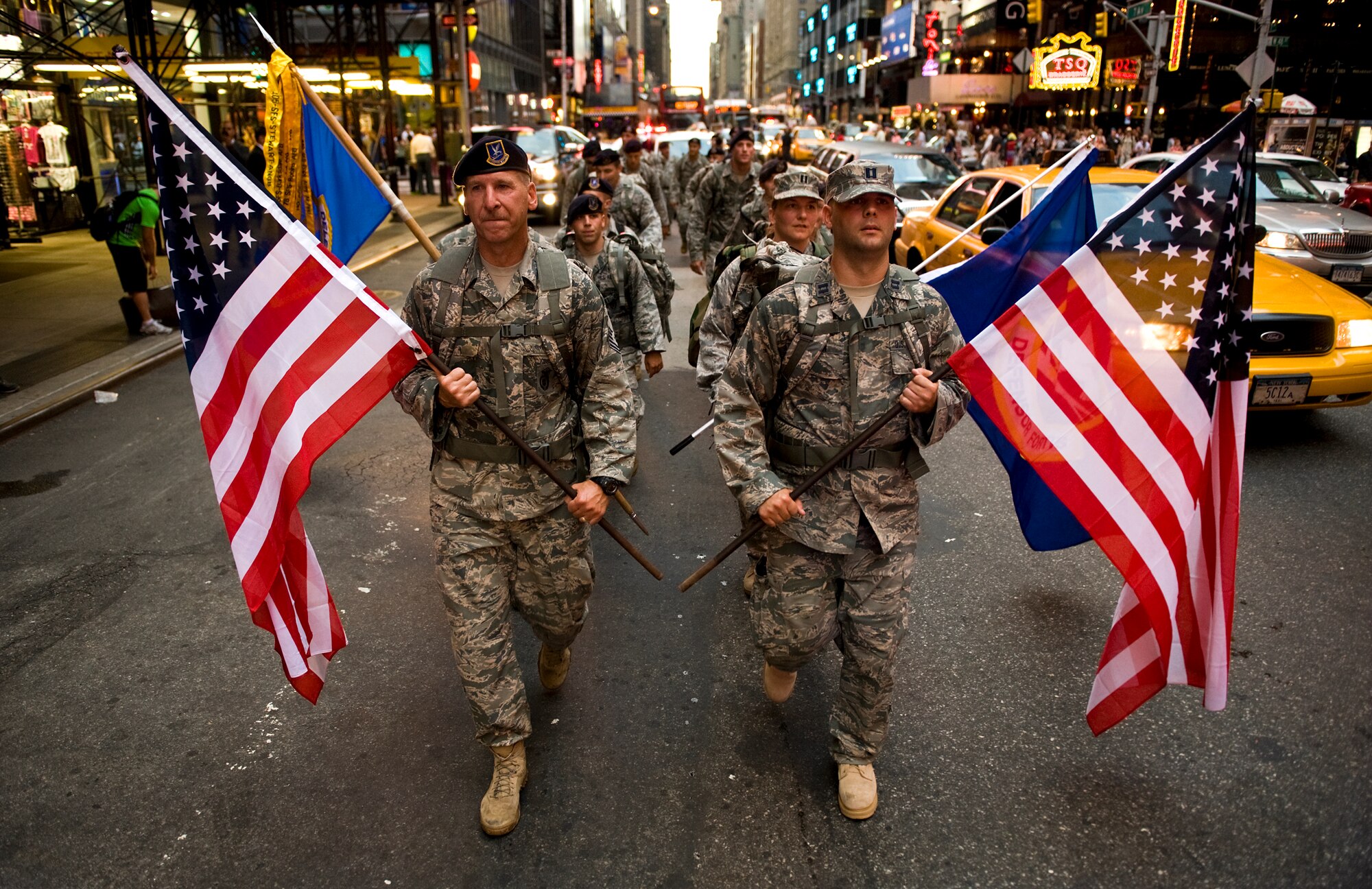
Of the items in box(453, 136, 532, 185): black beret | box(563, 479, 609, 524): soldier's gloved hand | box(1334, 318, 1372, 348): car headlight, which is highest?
box(453, 136, 532, 185): black beret

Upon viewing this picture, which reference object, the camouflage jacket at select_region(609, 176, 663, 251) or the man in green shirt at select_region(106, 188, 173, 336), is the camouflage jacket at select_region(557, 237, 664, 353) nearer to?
the camouflage jacket at select_region(609, 176, 663, 251)

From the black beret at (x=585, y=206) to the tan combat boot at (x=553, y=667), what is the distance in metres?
2.78

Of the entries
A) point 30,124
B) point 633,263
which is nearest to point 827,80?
point 30,124

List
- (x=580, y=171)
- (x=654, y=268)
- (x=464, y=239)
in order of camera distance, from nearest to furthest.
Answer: (x=464, y=239)
(x=654, y=268)
(x=580, y=171)

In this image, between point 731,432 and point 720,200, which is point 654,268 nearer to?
point 720,200

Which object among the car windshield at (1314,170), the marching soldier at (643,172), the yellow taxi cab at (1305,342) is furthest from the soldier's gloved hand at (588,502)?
the car windshield at (1314,170)

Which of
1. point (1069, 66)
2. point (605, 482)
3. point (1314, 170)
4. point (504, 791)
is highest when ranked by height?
point (1069, 66)

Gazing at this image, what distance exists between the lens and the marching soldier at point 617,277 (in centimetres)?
566

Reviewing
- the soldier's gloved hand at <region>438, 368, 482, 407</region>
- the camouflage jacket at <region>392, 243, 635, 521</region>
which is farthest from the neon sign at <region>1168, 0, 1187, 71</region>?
the soldier's gloved hand at <region>438, 368, 482, 407</region>

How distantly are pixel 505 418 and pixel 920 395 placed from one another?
4.34 feet

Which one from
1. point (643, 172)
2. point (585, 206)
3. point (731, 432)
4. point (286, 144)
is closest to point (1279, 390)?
point (585, 206)

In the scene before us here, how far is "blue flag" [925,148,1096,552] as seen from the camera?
394 centimetres

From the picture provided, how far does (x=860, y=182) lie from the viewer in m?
2.97

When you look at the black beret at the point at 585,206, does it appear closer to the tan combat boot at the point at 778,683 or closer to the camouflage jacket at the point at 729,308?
the camouflage jacket at the point at 729,308
